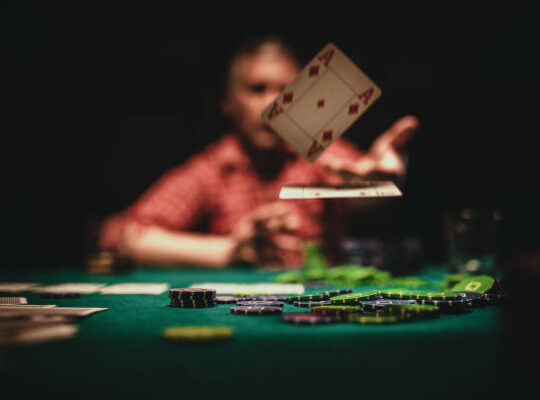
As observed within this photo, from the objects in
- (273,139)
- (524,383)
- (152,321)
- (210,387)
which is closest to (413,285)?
(152,321)

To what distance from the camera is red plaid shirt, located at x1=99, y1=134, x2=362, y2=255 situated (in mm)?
3980

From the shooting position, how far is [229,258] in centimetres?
337

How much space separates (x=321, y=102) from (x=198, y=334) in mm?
950

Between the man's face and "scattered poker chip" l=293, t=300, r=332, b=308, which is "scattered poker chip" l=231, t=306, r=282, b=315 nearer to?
"scattered poker chip" l=293, t=300, r=332, b=308

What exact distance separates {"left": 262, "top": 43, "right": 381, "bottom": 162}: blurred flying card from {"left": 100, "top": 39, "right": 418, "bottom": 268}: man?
74.8 inches

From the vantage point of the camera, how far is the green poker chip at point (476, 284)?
5.10 ft

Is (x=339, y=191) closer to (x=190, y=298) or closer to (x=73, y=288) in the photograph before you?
(x=190, y=298)

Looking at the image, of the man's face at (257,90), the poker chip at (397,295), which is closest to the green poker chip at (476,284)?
the poker chip at (397,295)

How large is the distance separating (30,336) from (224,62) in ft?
12.6

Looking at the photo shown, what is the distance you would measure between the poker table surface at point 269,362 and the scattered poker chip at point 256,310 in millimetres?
130

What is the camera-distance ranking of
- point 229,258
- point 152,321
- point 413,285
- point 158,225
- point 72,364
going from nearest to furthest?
point 72,364
point 152,321
point 413,285
point 229,258
point 158,225

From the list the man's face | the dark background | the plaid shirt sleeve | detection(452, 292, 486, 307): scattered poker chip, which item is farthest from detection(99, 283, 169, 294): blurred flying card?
the dark background

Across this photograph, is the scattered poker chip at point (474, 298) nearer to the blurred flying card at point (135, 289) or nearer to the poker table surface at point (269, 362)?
the poker table surface at point (269, 362)

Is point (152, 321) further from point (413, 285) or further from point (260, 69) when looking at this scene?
point (260, 69)
